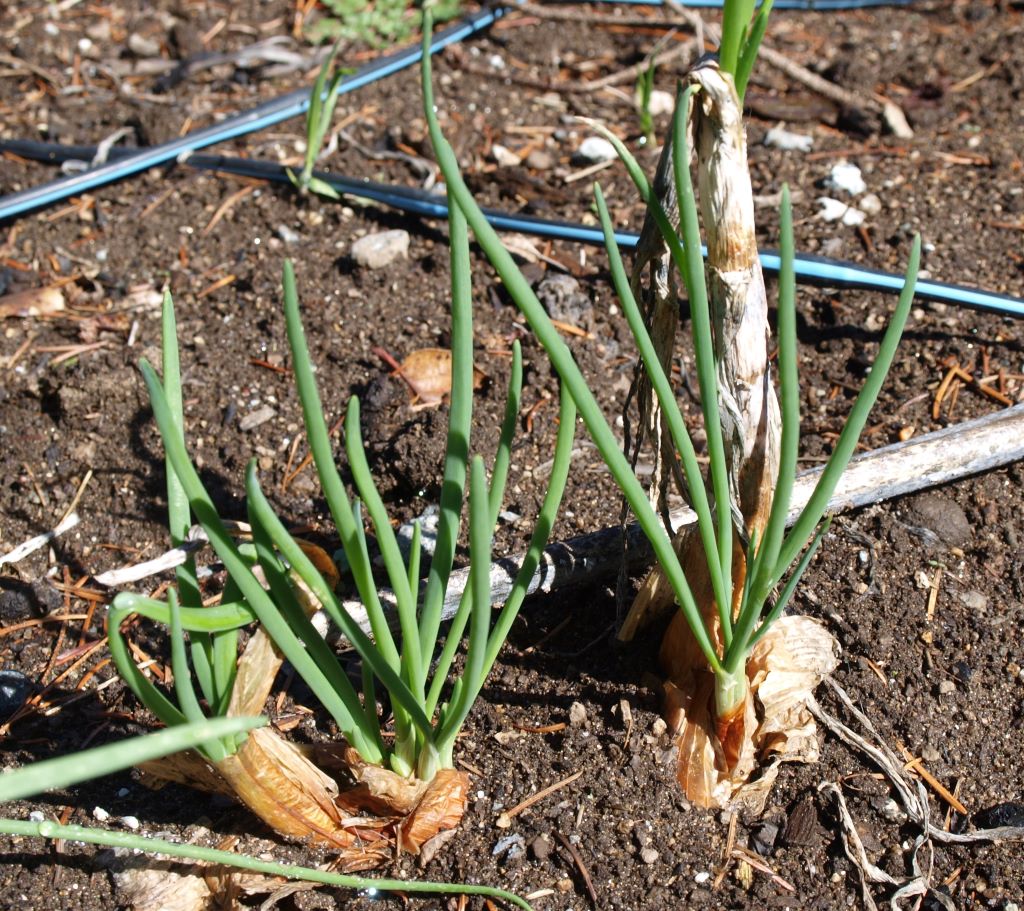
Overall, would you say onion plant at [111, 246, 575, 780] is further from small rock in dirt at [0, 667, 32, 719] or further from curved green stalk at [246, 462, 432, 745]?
small rock in dirt at [0, 667, 32, 719]

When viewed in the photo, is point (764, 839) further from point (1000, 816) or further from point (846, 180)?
point (846, 180)

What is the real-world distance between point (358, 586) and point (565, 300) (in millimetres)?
1196

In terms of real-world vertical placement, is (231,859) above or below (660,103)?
below

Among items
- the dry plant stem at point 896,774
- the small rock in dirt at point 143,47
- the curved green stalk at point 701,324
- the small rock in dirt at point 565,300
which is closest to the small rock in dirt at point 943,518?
the dry plant stem at point 896,774

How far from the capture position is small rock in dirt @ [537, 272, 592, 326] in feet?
7.17

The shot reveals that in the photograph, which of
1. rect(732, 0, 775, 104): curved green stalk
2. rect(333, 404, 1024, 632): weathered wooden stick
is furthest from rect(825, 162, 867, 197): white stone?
rect(732, 0, 775, 104): curved green stalk

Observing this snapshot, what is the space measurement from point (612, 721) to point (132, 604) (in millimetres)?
754

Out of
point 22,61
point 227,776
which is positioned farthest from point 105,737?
point 22,61

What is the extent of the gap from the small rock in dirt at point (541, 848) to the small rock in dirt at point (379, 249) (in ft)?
4.47

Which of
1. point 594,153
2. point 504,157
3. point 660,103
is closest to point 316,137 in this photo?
point 504,157

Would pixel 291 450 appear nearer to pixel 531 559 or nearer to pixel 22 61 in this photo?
pixel 531 559

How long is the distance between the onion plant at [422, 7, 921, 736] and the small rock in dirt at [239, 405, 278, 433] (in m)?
1.04

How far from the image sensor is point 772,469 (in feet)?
4.20

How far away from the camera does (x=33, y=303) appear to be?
7.43ft
